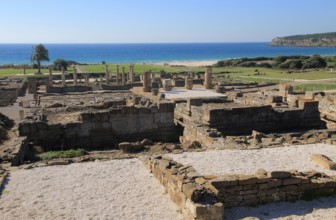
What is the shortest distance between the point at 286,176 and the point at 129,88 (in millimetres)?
31438

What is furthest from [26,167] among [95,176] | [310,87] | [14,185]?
[310,87]

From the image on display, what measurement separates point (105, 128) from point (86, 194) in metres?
9.01

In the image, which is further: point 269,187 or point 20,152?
point 20,152

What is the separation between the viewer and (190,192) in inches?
317

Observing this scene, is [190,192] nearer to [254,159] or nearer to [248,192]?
[248,192]

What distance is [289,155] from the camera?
41.2ft

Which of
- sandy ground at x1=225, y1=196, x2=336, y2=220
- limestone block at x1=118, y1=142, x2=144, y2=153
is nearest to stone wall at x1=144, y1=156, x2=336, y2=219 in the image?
sandy ground at x1=225, y1=196, x2=336, y2=220

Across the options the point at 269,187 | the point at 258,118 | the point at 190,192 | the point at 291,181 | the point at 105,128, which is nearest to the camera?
the point at 190,192

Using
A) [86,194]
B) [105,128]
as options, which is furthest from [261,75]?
[86,194]

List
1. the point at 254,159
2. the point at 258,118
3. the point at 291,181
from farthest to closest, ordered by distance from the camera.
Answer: the point at 258,118
the point at 254,159
the point at 291,181

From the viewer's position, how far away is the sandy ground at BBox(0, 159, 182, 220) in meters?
8.48

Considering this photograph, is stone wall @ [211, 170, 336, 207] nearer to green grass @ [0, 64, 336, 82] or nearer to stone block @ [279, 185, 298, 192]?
stone block @ [279, 185, 298, 192]

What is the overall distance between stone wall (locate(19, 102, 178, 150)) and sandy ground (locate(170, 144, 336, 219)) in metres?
6.44

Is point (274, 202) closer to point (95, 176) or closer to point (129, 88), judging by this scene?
point (95, 176)
